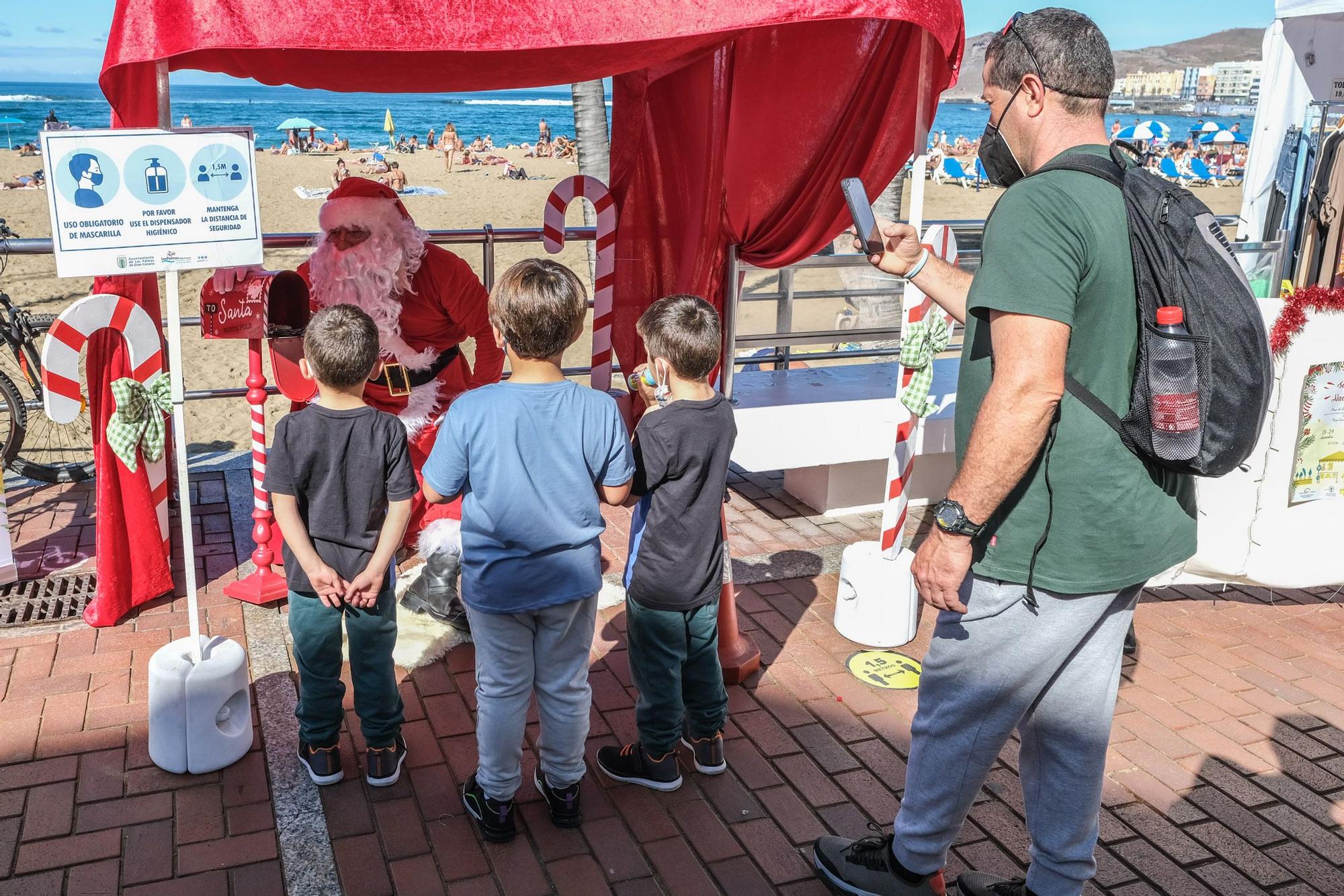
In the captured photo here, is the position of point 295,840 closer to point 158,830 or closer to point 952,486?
point 158,830

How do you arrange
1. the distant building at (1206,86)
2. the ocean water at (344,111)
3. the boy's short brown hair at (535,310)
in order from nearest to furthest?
the boy's short brown hair at (535,310)
the ocean water at (344,111)
the distant building at (1206,86)

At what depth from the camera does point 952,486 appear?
2.22 m

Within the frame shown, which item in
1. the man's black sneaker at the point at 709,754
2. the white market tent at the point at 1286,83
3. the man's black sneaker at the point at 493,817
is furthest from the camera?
the white market tent at the point at 1286,83

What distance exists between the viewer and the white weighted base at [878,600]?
4.19m

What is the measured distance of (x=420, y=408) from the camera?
4.61m

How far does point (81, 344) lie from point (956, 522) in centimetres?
310

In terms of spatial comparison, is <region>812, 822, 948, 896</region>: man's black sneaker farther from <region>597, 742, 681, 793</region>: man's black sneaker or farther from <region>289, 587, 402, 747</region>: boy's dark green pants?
<region>289, 587, 402, 747</region>: boy's dark green pants

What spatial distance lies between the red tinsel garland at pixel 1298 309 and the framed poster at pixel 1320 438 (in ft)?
0.75

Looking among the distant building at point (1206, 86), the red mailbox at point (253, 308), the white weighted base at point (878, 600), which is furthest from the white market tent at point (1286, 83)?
the distant building at point (1206, 86)

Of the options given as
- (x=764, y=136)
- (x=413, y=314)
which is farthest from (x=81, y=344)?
(x=764, y=136)

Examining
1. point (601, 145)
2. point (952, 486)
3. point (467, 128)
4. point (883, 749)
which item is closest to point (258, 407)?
point (883, 749)

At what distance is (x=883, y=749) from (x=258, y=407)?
8.97ft

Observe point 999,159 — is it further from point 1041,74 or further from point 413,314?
point 413,314

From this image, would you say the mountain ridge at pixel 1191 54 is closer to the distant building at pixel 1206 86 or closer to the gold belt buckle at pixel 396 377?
the distant building at pixel 1206 86
